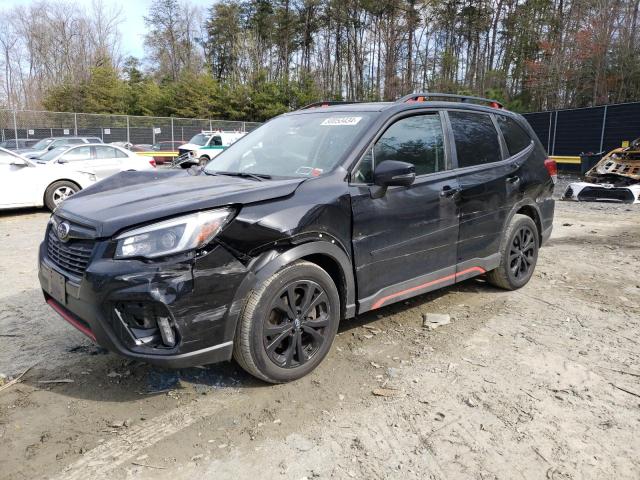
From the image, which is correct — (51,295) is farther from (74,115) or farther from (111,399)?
(74,115)

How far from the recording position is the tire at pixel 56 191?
33.5 ft

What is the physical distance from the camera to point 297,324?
3.04m

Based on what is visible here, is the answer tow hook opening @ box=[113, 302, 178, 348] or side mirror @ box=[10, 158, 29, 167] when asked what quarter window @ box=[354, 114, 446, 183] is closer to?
Result: tow hook opening @ box=[113, 302, 178, 348]

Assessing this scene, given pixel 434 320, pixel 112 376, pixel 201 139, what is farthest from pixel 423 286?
pixel 201 139

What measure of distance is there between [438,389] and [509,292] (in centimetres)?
223

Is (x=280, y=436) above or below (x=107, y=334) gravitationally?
below

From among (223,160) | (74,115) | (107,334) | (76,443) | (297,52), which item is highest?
(297,52)

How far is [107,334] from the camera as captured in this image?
2.60 meters

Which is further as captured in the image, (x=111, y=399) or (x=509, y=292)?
(x=509, y=292)

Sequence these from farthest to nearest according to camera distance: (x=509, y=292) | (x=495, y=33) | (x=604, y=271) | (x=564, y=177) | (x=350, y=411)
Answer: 1. (x=495, y=33)
2. (x=564, y=177)
3. (x=604, y=271)
4. (x=509, y=292)
5. (x=350, y=411)

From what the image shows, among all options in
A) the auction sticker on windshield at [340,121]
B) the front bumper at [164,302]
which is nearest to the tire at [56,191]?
the auction sticker on windshield at [340,121]

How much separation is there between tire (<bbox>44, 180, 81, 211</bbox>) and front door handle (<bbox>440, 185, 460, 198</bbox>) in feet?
29.5

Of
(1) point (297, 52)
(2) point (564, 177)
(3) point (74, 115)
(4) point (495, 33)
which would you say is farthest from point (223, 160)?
(1) point (297, 52)

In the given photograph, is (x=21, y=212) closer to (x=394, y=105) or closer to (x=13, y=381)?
(x=13, y=381)
